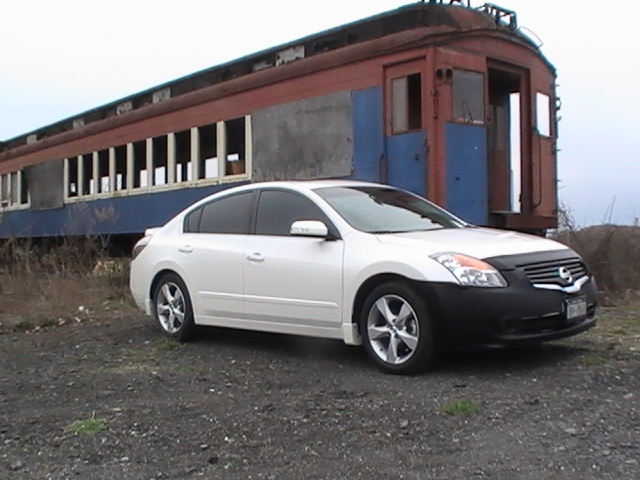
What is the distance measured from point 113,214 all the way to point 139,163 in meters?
1.10

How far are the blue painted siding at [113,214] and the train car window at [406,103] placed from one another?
9.71ft

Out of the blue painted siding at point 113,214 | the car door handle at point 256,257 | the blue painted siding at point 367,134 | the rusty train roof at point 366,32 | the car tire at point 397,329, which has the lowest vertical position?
the car tire at point 397,329

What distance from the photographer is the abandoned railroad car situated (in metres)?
8.73

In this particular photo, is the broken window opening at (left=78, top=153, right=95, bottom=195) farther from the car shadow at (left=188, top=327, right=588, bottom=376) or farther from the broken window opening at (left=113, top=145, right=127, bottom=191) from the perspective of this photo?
the car shadow at (left=188, top=327, right=588, bottom=376)

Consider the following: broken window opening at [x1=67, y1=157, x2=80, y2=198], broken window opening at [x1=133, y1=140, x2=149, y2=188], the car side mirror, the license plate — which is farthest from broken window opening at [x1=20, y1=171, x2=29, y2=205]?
the license plate

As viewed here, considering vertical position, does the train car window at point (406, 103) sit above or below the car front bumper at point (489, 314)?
above

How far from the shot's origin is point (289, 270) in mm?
6277

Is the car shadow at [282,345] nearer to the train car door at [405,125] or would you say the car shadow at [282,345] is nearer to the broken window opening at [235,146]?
the train car door at [405,125]

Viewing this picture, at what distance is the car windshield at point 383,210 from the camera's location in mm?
6207

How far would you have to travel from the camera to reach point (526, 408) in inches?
175

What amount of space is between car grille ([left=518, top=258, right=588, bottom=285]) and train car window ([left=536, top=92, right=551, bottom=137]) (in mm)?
4879

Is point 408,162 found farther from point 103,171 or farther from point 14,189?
point 14,189

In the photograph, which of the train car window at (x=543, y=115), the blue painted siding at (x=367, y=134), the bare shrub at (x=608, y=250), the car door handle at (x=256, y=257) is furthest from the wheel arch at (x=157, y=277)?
the bare shrub at (x=608, y=250)

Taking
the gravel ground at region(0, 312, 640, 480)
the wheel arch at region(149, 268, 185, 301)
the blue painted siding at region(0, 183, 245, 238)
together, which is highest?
the blue painted siding at region(0, 183, 245, 238)
